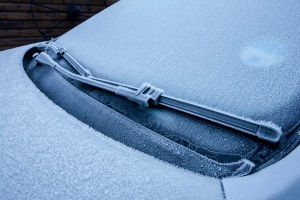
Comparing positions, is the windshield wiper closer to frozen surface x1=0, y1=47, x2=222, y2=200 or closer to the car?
the car

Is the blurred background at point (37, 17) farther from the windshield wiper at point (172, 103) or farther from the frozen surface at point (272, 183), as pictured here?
the frozen surface at point (272, 183)

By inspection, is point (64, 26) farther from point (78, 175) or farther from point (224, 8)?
point (78, 175)

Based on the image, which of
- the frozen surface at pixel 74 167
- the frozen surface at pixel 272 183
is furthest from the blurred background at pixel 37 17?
the frozen surface at pixel 272 183

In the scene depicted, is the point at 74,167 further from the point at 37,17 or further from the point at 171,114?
the point at 37,17

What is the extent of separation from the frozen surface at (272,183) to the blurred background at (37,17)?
3.84m

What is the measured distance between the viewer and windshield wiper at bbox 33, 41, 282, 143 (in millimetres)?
617

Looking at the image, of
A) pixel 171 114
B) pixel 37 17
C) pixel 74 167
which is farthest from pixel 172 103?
pixel 37 17

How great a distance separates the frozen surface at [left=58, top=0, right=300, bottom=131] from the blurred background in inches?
119

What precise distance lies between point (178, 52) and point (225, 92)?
24 cm

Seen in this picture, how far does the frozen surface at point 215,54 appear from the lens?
2.24ft

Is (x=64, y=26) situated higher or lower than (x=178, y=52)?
lower

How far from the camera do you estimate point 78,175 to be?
26.0 inches

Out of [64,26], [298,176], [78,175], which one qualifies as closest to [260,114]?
[298,176]

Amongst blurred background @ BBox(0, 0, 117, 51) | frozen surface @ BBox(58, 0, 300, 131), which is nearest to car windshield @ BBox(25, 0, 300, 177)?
frozen surface @ BBox(58, 0, 300, 131)
